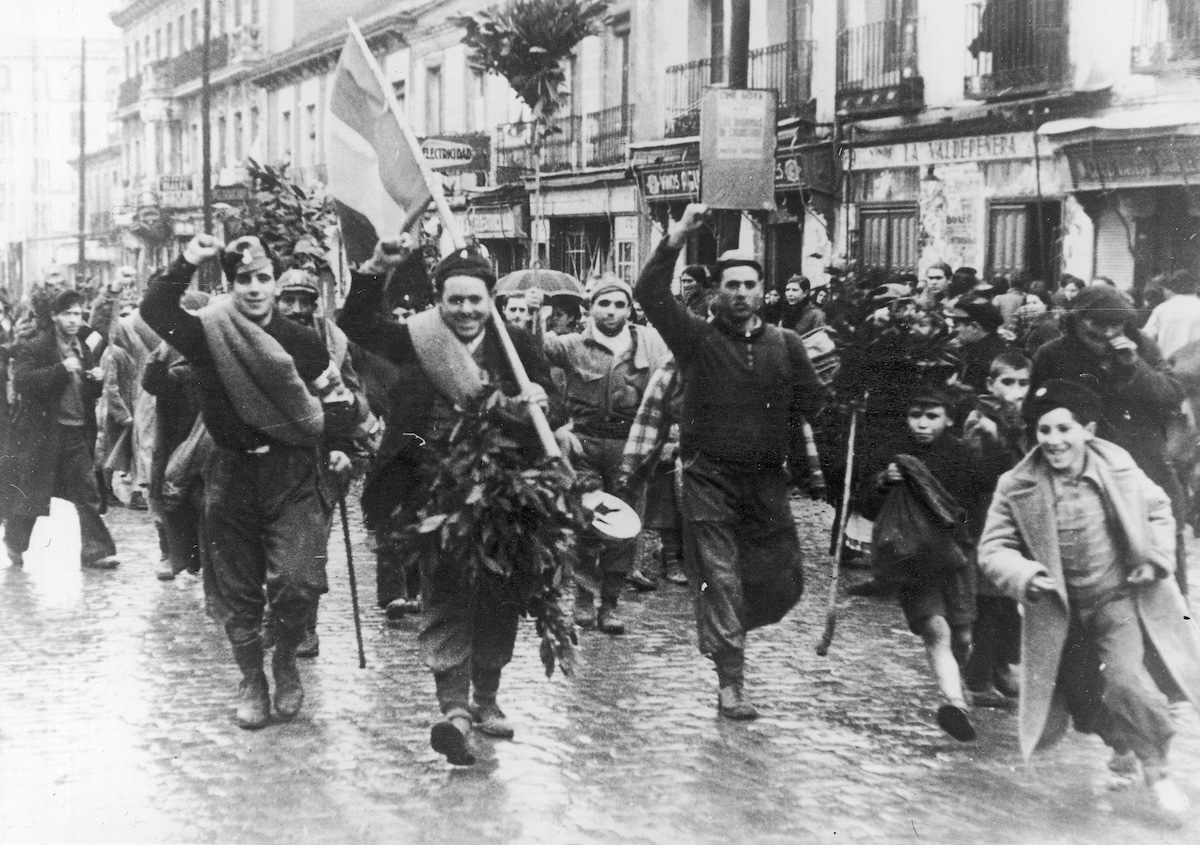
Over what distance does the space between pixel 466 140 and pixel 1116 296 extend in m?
26.2

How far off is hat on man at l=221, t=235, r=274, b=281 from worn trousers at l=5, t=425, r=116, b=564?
471 centimetres

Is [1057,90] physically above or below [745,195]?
above

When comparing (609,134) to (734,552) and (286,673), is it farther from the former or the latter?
(286,673)

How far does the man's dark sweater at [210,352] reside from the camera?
253 inches

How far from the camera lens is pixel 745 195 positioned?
13.2 meters

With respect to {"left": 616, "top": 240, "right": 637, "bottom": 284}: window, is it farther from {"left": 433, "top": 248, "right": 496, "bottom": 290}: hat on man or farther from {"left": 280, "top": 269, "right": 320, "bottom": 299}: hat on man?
{"left": 433, "top": 248, "right": 496, "bottom": 290}: hat on man

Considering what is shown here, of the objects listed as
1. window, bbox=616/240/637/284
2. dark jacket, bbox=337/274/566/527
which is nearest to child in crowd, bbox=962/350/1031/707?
dark jacket, bbox=337/274/566/527

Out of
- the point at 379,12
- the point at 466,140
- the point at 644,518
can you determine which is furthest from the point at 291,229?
the point at 379,12

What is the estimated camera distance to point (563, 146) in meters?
30.4

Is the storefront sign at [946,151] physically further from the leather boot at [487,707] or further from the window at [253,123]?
the window at [253,123]

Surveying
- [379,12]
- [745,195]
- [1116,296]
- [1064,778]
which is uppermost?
[379,12]

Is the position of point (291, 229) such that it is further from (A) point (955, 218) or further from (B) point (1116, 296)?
(A) point (955, 218)

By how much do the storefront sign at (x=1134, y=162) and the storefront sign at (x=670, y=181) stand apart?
8935 millimetres

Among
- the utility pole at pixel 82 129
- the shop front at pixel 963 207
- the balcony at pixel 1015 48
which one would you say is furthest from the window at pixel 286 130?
the balcony at pixel 1015 48
